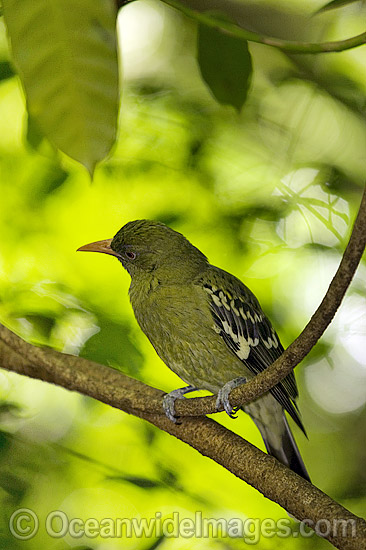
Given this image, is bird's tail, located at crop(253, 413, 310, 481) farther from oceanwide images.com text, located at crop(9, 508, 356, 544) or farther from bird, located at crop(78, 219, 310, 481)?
oceanwide images.com text, located at crop(9, 508, 356, 544)

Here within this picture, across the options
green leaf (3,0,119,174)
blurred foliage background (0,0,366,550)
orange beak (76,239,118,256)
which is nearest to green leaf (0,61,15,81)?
blurred foliage background (0,0,366,550)

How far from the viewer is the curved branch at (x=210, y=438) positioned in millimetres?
1198

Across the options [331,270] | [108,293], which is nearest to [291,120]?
[331,270]

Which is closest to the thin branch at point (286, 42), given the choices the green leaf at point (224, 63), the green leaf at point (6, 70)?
the green leaf at point (224, 63)

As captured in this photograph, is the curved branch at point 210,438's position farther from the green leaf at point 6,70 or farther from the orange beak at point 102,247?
the green leaf at point 6,70

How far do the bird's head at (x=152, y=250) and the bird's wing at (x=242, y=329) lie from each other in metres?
0.08

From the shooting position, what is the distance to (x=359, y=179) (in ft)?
8.44

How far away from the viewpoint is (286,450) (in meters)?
1.80

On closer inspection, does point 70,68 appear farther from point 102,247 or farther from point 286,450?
point 286,450

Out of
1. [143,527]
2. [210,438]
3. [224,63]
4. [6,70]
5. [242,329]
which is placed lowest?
[143,527]

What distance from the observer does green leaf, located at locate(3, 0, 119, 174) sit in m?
0.87

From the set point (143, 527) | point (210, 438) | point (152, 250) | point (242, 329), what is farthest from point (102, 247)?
point (143, 527)

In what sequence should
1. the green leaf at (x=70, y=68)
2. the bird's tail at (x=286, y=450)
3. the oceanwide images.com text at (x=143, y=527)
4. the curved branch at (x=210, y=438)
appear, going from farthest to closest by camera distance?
the oceanwide images.com text at (x=143, y=527), the bird's tail at (x=286, y=450), the curved branch at (x=210, y=438), the green leaf at (x=70, y=68)

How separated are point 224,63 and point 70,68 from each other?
494 millimetres
